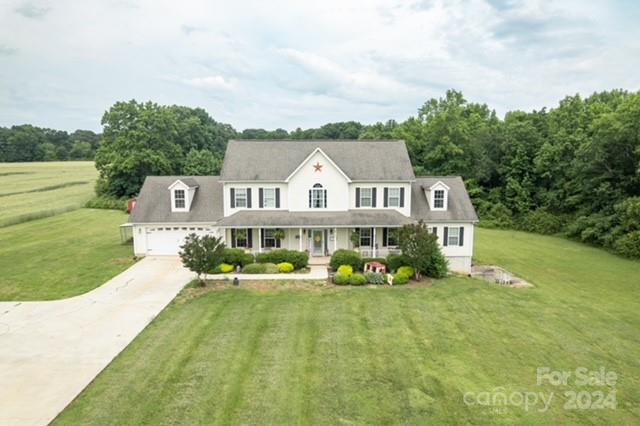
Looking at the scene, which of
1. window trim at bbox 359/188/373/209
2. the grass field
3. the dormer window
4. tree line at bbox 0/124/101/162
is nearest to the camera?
the dormer window

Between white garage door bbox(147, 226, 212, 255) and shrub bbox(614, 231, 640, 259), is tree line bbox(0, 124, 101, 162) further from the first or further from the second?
shrub bbox(614, 231, 640, 259)

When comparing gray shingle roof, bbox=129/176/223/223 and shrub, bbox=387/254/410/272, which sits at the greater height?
gray shingle roof, bbox=129/176/223/223

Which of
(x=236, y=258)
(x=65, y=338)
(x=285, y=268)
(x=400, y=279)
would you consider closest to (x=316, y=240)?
(x=285, y=268)

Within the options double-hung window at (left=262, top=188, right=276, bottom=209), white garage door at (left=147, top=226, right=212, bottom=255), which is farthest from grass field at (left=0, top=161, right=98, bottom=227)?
double-hung window at (left=262, top=188, right=276, bottom=209)

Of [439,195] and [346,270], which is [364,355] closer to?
[346,270]

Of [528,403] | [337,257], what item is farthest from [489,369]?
[337,257]

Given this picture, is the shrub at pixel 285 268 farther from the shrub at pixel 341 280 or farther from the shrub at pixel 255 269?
the shrub at pixel 341 280

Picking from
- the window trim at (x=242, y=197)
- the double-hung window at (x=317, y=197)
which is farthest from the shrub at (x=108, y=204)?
the double-hung window at (x=317, y=197)
